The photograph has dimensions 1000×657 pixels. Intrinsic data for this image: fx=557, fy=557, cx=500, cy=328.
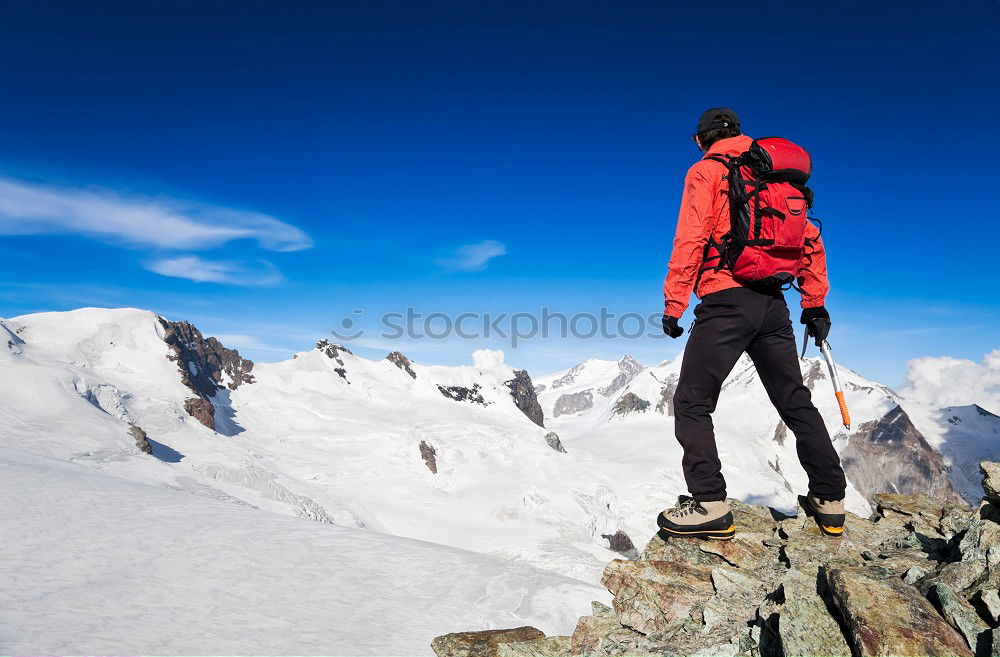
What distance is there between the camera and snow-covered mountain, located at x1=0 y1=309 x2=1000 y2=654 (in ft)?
55.2

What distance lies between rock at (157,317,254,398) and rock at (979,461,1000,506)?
307ft

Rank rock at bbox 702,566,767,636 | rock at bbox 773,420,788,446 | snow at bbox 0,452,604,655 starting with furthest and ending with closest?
rock at bbox 773,420,788,446 → snow at bbox 0,452,604,655 → rock at bbox 702,566,767,636

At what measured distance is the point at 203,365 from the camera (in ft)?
327

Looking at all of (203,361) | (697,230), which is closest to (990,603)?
(697,230)

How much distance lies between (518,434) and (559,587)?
82.5 meters

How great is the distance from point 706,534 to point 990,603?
2.27 metres

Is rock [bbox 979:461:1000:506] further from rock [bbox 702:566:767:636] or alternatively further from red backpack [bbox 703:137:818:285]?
red backpack [bbox 703:137:818:285]

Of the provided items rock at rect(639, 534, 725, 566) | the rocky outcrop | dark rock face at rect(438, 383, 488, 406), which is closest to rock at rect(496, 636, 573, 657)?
rock at rect(639, 534, 725, 566)

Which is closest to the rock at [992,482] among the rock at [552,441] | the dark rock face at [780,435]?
the rock at [552,441]

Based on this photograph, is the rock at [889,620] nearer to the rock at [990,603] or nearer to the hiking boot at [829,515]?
the rock at [990,603]

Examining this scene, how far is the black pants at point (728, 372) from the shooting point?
510cm

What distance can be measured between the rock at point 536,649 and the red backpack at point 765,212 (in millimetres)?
3852

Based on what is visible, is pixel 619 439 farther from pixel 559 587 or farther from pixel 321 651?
pixel 321 651

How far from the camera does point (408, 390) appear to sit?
12488cm
